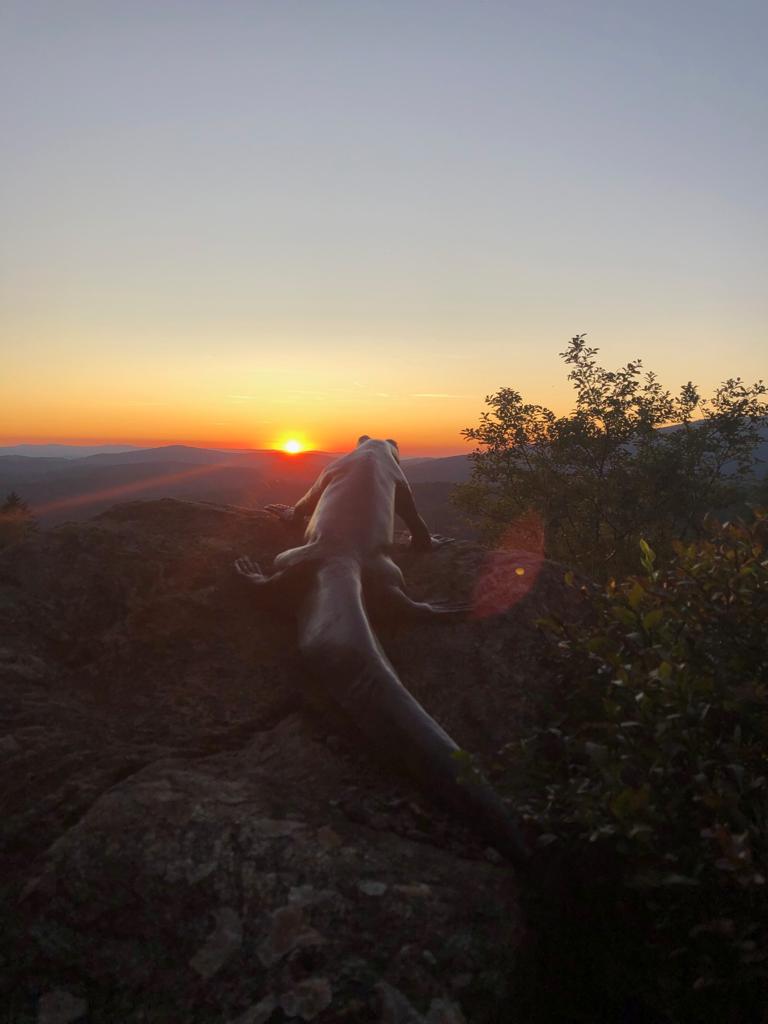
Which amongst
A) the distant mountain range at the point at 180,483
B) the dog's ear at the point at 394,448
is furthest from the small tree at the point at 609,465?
the distant mountain range at the point at 180,483

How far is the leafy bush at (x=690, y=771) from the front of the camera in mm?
2182

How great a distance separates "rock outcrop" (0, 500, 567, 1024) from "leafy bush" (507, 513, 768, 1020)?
0.70 m

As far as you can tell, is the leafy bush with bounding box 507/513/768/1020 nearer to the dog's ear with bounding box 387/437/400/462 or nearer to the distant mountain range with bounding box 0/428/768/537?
the dog's ear with bounding box 387/437/400/462

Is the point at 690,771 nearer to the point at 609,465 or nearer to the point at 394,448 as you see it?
the point at 394,448

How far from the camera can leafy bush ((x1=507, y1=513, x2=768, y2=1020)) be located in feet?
7.16

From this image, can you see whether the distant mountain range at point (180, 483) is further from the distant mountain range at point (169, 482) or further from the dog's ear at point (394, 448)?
the dog's ear at point (394, 448)

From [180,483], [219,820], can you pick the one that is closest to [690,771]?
[219,820]

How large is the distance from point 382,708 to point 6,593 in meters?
3.30

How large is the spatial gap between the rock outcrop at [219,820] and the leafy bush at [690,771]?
70 centimetres

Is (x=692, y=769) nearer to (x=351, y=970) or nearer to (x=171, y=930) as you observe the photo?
(x=351, y=970)

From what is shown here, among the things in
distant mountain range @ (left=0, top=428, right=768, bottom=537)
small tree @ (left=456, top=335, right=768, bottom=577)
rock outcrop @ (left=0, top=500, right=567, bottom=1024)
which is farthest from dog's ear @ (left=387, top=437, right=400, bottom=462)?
distant mountain range @ (left=0, top=428, right=768, bottom=537)

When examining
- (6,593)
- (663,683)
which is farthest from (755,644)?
Result: (6,593)

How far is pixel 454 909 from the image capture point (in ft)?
9.35

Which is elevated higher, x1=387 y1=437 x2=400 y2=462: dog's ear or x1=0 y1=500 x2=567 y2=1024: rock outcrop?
x1=387 y1=437 x2=400 y2=462: dog's ear
